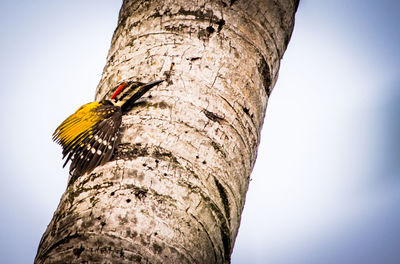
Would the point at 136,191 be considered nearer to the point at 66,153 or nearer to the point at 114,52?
the point at 66,153

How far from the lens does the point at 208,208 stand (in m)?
2.13

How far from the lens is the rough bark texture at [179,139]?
74.2 inches

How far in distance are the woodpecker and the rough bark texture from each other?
6cm

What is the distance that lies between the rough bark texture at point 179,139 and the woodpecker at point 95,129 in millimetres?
59

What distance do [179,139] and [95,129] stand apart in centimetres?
56

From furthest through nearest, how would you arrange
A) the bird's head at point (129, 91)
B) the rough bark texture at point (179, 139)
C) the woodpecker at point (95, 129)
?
1. the bird's head at point (129, 91)
2. the woodpecker at point (95, 129)
3. the rough bark texture at point (179, 139)

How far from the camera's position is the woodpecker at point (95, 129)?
224cm

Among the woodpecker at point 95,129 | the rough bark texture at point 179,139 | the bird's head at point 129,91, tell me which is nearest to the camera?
the rough bark texture at point 179,139

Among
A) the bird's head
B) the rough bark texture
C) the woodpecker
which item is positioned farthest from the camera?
the bird's head

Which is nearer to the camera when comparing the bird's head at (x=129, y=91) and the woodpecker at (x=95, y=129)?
the woodpecker at (x=95, y=129)

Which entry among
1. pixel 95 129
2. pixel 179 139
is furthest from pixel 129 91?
pixel 179 139

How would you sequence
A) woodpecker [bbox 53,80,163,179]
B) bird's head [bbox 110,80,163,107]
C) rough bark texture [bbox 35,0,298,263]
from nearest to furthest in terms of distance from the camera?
rough bark texture [bbox 35,0,298,263] → woodpecker [bbox 53,80,163,179] → bird's head [bbox 110,80,163,107]

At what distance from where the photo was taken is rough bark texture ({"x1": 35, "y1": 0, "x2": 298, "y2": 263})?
6.18 feet

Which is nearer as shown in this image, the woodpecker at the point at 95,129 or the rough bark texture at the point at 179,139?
the rough bark texture at the point at 179,139
